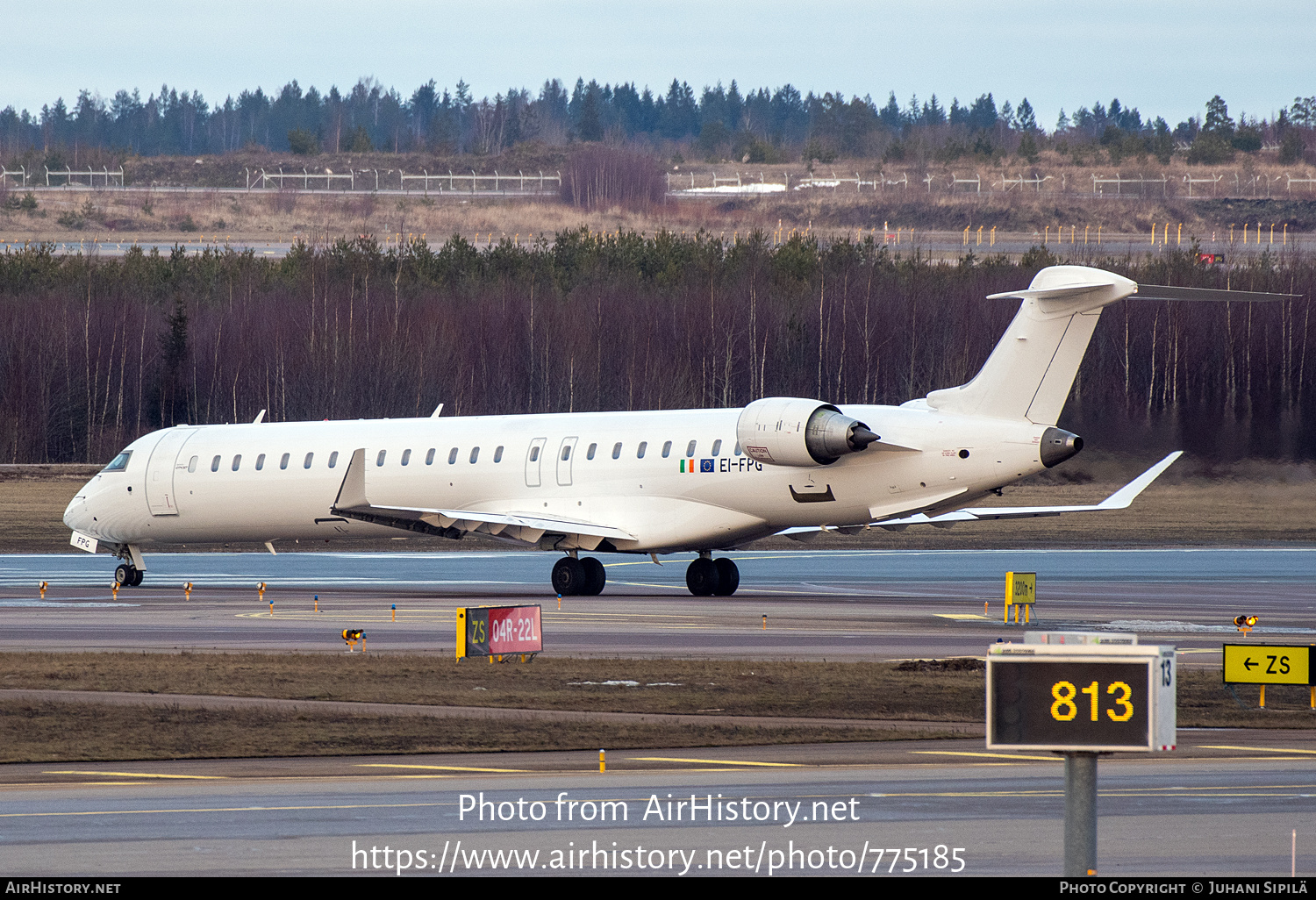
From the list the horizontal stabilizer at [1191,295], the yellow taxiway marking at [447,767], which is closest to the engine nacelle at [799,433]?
the horizontal stabilizer at [1191,295]

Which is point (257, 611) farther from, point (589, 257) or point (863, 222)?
point (863, 222)

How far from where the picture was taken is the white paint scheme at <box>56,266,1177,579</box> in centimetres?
3088

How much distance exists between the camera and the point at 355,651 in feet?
79.3

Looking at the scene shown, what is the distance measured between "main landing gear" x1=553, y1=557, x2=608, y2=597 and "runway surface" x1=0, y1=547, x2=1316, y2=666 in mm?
629

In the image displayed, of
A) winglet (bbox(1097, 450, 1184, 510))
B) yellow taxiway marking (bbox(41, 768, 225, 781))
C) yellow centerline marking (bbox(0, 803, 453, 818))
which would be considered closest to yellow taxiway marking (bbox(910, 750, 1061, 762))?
yellow centerline marking (bbox(0, 803, 453, 818))

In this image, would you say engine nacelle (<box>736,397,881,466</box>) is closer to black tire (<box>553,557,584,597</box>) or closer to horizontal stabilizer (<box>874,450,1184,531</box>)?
horizontal stabilizer (<box>874,450,1184,531</box>)

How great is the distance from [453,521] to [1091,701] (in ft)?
86.8

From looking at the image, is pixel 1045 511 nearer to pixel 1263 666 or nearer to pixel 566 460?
pixel 566 460

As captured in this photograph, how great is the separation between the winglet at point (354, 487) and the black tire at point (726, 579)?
694 cm

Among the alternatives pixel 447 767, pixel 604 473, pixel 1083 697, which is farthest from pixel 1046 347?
pixel 1083 697

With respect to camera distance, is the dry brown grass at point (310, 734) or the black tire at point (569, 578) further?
the black tire at point (569, 578)

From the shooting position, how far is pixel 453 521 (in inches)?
1335

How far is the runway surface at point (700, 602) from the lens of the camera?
1011 inches

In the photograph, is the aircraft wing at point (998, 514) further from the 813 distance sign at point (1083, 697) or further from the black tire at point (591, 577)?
the 813 distance sign at point (1083, 697)
